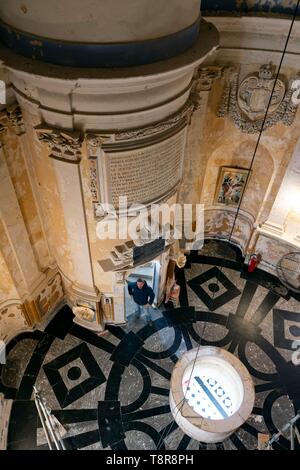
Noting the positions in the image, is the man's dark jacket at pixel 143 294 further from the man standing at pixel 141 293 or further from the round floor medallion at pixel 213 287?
the round floor medallion at pixel 213 287

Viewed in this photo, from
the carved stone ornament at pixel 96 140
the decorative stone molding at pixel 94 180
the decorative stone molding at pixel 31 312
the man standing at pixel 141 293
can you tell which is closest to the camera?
the carved stone ornament at pixel 96 140

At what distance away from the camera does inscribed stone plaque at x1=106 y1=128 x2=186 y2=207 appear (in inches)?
200

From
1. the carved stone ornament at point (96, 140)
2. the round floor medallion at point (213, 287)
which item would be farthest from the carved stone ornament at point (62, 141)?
the round floor medallion at point (213, 287)

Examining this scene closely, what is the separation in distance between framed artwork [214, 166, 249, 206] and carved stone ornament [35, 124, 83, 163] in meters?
4.42

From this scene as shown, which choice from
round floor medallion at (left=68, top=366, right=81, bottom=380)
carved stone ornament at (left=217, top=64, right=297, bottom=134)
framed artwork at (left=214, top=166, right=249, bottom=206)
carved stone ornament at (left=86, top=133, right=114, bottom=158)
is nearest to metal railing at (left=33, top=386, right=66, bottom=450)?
round floor medallion at (left=68, top=366, right=81, bottom=380)

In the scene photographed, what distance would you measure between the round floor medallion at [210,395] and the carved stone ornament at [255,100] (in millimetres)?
4430

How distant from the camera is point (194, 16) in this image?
453 cm

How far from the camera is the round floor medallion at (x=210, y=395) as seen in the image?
593 cm

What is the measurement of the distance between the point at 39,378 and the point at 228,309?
4340 millimetres

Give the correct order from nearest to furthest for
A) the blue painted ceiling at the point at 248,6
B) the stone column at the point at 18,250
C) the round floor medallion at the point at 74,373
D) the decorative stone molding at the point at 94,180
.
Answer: the decorative stone molding at the point at 94,180 < the blue painted ceiling at the point at 248,6 < the stone column at the point at 18,250 < the round floor medallion at the point at 74,373

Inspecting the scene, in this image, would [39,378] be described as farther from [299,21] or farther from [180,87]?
[299,21]

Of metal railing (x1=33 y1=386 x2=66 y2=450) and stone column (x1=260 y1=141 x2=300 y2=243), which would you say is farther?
stone column (x1=260 y1=141 x2=300 y2=243)

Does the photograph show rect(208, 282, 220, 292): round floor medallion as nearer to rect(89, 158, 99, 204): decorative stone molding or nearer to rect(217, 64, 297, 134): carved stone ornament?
rect(217, 64, 297, 134): carved stone ornament

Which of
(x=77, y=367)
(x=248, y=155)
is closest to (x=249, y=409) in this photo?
(x=77, y=367)
